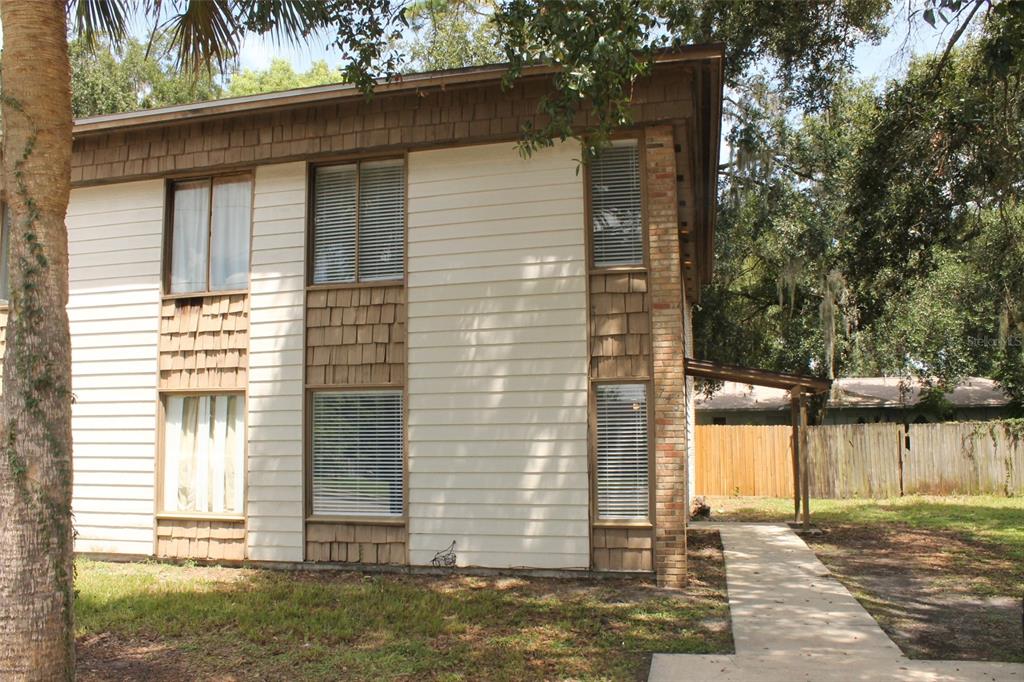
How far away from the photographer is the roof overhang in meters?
11.4

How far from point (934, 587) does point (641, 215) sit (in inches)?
202

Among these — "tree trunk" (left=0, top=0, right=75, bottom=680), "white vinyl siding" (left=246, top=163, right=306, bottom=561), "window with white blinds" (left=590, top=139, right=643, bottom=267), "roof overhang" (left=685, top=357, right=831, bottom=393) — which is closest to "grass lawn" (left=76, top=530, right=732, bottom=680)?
"white vinyl siding" (left=246, top=163, right=306, bottom=561)

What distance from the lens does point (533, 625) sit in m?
7.39

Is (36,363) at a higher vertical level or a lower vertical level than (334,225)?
lower

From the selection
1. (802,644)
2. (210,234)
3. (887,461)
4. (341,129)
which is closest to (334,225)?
(341,129)

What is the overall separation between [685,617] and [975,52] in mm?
→ 8767

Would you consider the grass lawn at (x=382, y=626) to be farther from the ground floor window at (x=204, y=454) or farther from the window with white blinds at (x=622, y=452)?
the ground floor window at (x=204, y=454)

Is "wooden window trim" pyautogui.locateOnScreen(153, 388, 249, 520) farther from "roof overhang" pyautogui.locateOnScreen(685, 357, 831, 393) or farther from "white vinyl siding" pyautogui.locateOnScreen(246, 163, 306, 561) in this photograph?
"roof overhang" pyautogui.locateOnScreen(685, 357, 831, 393)

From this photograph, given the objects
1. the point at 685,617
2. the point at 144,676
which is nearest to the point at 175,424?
the point at 144,676

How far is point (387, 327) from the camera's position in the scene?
10.1 meters

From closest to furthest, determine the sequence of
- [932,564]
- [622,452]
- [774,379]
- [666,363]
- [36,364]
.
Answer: [36,364] → [666,363] → [622,452] → [932,564] → [774,379]

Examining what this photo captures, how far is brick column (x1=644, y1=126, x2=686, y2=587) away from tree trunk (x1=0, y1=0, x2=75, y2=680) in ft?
18.9

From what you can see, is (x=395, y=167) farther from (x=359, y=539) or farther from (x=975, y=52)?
(x=975, y=52)

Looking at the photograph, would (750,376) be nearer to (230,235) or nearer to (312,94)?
(312,94)
